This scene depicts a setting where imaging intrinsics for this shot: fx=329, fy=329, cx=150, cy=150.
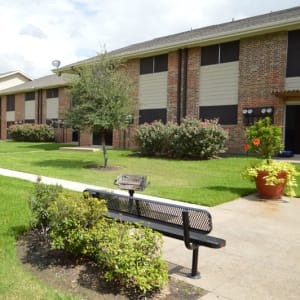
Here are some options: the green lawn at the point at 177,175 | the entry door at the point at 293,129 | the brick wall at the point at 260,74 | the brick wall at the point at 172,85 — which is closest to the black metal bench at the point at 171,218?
the green lawn at the point at 177,175

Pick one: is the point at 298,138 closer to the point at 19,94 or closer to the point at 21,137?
the point at 21,137

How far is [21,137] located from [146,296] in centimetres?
2836

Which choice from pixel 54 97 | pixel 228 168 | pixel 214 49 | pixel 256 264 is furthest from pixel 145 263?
pixel 54 97

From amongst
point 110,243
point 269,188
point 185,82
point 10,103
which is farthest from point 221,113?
point 10,103

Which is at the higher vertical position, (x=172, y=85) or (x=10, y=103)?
(x=172, y=85)

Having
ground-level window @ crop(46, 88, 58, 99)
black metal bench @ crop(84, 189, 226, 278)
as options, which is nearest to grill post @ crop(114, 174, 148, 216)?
black metal bench @ crop(84, 189, 226, 278)

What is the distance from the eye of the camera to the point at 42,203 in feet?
14.5

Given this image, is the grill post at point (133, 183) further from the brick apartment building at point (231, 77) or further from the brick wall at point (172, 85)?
the brick wall at point (172, 85)

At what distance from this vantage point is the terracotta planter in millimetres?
7668

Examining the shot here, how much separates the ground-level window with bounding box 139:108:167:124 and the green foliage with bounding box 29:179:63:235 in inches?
587

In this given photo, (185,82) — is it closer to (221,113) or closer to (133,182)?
(221,113)

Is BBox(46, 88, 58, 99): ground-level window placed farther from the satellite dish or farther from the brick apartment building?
the brick apartment building

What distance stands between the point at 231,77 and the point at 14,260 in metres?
14.9

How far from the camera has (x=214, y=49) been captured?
17.3 meters
